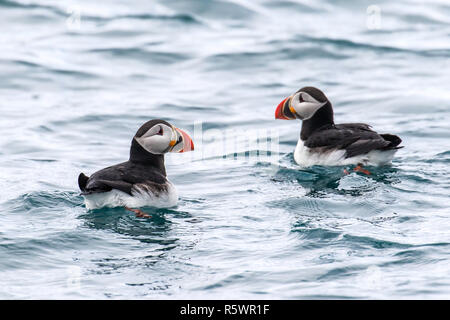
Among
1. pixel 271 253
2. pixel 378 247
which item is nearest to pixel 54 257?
pixel 271 253

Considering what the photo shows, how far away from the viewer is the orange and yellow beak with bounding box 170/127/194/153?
28.4ft

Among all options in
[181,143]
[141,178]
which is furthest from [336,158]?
[141,178]

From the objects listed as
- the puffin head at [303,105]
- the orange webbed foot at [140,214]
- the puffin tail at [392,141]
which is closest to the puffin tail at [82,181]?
the orange webbed foot at [140,214]

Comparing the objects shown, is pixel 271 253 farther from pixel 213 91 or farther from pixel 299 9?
pixel 299 9

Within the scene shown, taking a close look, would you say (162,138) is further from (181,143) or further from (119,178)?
(119,178)

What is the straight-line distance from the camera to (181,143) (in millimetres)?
8695

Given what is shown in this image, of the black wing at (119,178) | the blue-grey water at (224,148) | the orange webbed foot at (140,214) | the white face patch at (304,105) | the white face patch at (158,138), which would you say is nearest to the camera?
the blue-grey water at (224,148)

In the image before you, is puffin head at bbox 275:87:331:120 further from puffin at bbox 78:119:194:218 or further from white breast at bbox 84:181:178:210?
white breast at bbox 84:181:178:210

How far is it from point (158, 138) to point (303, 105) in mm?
2565

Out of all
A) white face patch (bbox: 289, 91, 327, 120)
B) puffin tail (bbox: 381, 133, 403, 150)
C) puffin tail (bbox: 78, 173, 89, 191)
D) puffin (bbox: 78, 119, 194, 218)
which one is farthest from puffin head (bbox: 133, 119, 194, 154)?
puffin tail (bbox: 381, 133, 403, 150)

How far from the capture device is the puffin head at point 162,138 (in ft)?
28.4

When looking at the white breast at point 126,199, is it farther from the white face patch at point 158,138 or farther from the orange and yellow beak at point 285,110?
the orange and yellow beak at point 285,110

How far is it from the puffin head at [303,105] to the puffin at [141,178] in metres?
2.30

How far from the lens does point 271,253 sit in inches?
283
